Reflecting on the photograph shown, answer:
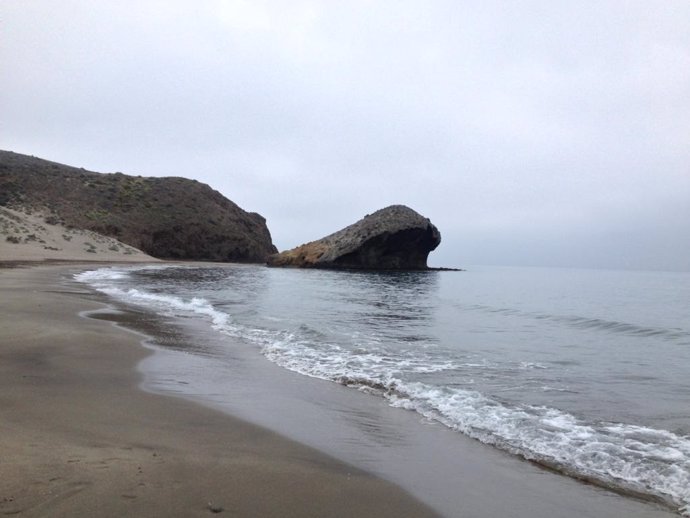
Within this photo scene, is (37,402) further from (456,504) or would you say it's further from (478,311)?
(478,311)

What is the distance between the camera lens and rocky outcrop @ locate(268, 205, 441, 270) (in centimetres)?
5812

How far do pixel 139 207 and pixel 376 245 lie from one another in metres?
32.9

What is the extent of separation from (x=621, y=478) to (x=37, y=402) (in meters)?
5.58

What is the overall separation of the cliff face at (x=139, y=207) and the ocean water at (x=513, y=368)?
45433 millimetres

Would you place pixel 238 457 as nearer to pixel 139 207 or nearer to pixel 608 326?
pixel 608 326

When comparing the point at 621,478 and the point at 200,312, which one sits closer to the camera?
the point at 621,478

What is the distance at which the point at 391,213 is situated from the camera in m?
59.9

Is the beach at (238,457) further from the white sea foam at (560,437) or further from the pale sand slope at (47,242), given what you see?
the pale sand slope at (47,242)

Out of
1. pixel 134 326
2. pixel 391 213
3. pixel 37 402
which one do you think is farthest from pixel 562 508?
pixel 391 213

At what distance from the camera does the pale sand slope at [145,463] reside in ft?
9.87

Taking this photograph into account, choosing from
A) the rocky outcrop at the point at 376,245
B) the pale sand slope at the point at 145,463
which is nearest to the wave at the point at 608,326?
the pale sand slope at the point at 145,463

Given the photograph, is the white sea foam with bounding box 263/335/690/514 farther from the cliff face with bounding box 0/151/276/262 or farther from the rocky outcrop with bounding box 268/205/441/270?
the cliff face with bounding box 0/151/276/262

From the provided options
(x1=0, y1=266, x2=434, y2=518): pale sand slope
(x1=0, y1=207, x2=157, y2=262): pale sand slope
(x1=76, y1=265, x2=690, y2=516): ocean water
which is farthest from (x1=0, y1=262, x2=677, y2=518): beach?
(x1=0, y1=207, x2=157, y2=262): pale sand slope

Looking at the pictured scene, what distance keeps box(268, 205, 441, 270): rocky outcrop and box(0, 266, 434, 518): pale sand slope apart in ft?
172
